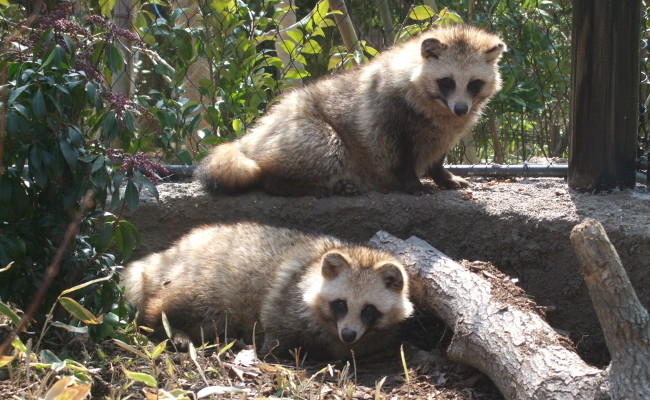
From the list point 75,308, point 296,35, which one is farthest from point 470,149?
point 75,308

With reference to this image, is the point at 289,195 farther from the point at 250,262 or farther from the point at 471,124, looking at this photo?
the point at 471,124

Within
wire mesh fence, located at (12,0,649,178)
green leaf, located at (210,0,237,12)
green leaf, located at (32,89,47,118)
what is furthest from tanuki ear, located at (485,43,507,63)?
green leaf, located at (32,89,47,118)

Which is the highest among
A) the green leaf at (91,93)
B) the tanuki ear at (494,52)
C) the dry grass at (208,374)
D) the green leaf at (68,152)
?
the tanuki ear at (494,52)

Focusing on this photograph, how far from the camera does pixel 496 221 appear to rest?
5.54 meters

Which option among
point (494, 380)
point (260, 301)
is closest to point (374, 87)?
point (260, 301)

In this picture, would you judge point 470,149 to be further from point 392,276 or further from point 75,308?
point 75,308

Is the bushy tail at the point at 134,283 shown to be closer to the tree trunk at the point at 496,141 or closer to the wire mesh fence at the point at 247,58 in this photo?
the wire mesh fence at the point at 247,58

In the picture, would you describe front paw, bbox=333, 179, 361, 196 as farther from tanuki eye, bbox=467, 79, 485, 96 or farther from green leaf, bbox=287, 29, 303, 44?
green leaf, bbox=287, 29, 303, 44

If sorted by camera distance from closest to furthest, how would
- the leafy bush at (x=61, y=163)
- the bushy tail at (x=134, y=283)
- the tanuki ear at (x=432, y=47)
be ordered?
1. the leafy bush at (x=61, y=163)
2. the bushy tail at (x=134, y=283)
3. the tanuki ear at (x=432, y=47)

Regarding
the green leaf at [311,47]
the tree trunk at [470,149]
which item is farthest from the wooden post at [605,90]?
the tree trunk at [470,149]

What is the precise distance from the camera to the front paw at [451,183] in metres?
6.48

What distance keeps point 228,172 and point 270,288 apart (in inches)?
47.5

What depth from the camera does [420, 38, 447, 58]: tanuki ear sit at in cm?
620

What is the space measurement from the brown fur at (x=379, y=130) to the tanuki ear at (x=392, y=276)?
4.55 feet
